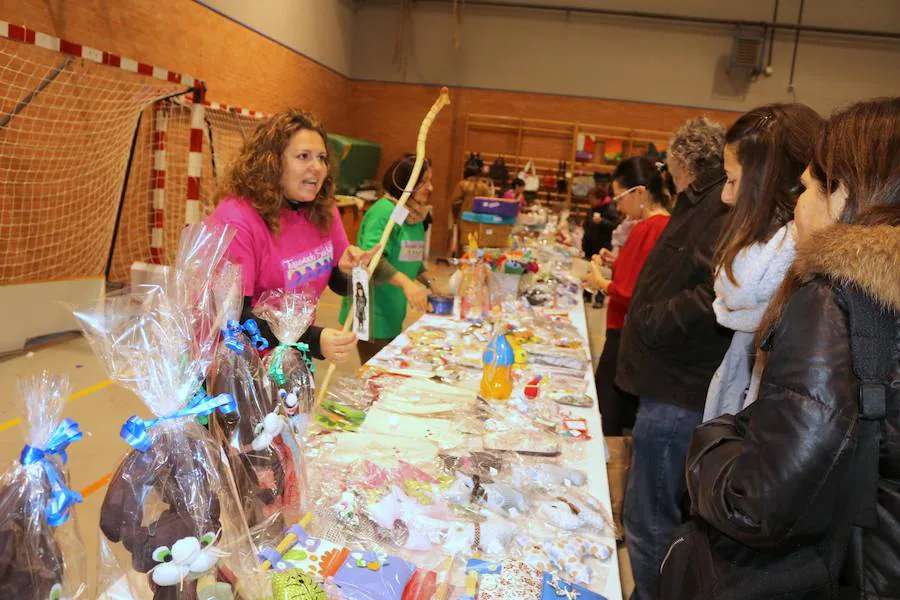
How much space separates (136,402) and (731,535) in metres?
3.47

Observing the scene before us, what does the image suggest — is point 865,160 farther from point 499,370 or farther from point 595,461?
point 499,370

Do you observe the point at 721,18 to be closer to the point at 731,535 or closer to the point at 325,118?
the point at 325,118

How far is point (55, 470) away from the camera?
80cm

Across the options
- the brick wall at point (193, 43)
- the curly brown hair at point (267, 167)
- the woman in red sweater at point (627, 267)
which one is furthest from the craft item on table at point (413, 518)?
the brick wall at point (193, 43)

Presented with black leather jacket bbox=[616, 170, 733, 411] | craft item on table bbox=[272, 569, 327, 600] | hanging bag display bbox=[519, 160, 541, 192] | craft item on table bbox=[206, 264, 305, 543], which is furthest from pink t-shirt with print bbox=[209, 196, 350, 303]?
hanging bag display bbox=[519, 160, 541, 192]

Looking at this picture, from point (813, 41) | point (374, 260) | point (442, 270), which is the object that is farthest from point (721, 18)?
point (374, 260)

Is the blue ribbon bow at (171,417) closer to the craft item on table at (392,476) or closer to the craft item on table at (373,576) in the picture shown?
the craft item on table at (373,576)

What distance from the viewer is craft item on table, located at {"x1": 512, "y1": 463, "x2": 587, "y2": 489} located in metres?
1.58

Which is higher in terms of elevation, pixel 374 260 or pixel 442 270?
pixel 374 260

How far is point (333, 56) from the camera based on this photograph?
10.4 meters

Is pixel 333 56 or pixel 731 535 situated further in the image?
pixel 333 56

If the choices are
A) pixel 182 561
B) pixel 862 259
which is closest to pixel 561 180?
pixel 862 259

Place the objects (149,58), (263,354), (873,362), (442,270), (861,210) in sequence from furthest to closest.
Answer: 1. (442,270)
2. (149,58)
3. (263,354)
4. (861,210)
5. (873,362)

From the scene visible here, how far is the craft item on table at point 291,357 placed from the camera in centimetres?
126
